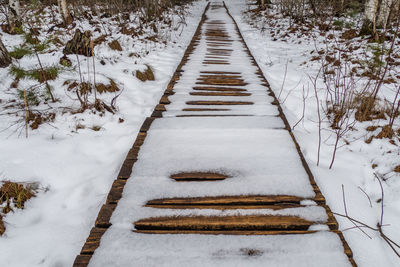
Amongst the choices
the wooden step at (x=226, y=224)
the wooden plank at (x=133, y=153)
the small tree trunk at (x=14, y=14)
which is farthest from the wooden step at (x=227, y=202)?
the small tree trunk at (x=14, y=14)

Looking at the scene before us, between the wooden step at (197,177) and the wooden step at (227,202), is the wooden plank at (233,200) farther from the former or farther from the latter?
the wooden step at (197,177)

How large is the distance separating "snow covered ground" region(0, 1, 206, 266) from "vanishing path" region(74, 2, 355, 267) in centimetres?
25

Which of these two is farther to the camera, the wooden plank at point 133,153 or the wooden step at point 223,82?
the wooden step at point 223,82

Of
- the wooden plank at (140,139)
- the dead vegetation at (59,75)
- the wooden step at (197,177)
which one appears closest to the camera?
the wooden step at (197,177)

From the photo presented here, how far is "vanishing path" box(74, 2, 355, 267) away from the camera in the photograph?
1439mm

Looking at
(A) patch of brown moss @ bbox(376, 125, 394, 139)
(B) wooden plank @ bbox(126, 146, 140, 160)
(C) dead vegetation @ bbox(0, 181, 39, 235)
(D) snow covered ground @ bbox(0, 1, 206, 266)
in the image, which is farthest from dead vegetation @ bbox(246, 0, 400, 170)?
(C) dead vegetation @ bbox(0, 181, 39, 235)

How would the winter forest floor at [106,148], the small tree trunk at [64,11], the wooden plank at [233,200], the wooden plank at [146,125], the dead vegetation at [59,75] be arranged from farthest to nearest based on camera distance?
the small tree trunk at [64,11] → the dead vegetation at [59,75] → the wooden plank at [146,125] → the wooden plank at [233,200] → the winter forest floor at [106,148]

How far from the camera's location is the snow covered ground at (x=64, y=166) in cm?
161

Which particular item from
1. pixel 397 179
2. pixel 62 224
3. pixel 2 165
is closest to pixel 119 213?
pixel 62 224

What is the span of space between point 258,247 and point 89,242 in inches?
42.0

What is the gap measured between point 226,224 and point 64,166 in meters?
1.67

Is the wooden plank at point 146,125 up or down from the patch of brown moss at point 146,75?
down

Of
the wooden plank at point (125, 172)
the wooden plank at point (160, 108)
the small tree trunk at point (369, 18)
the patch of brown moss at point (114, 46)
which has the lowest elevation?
the wooden plank at point (125, 172)

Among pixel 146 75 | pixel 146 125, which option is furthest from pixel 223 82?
pixel 146 125
